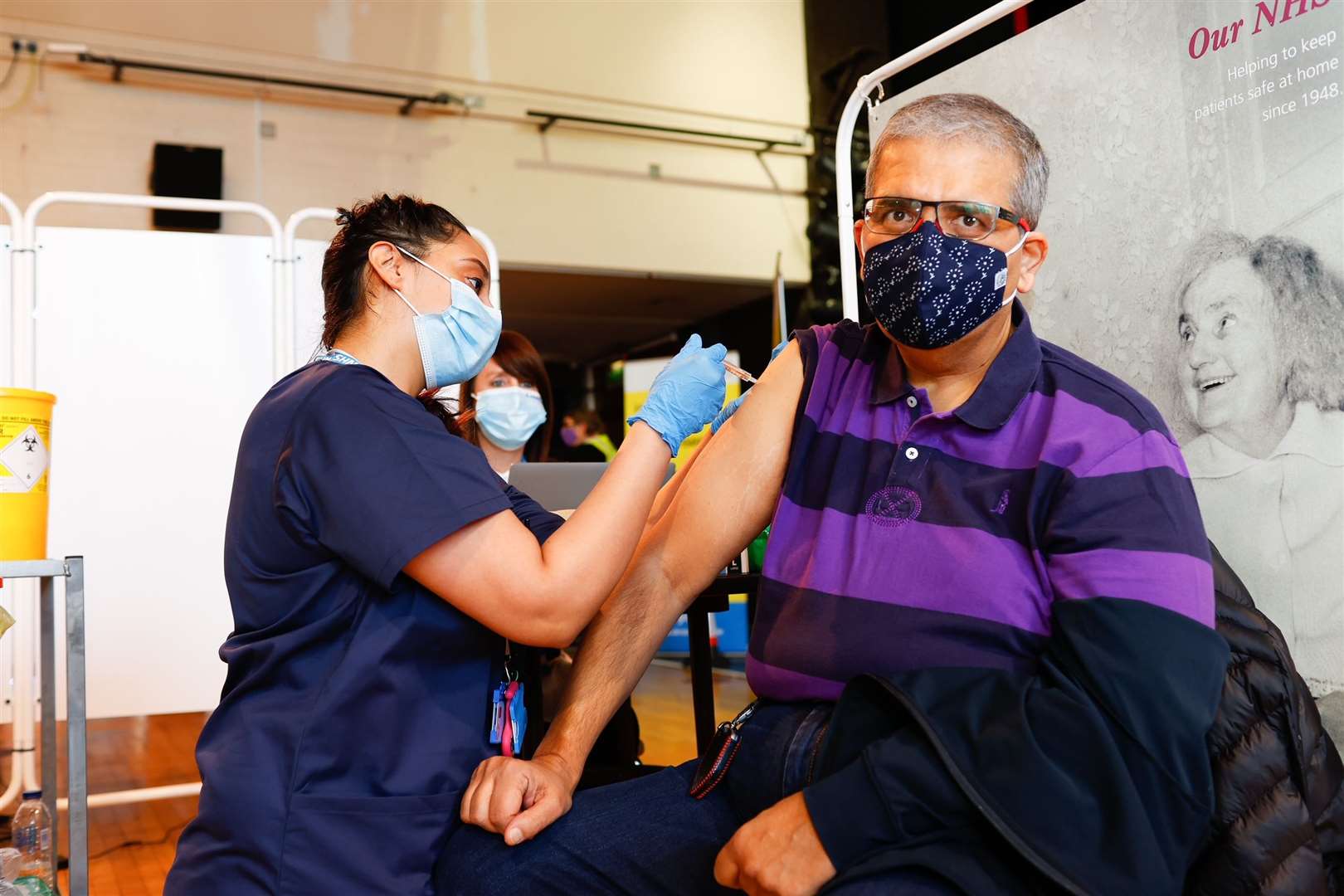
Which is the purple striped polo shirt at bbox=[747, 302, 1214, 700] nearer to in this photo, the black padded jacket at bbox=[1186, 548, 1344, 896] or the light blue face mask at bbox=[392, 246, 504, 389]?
the black padded jacket at bbox=[1186, 548, 1344, 896]

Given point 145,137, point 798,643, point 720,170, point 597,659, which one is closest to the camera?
point 798,643

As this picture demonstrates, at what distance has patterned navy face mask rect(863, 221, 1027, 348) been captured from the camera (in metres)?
1.27

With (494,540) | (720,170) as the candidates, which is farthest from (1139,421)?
(720,170)

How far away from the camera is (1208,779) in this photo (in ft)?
3.28

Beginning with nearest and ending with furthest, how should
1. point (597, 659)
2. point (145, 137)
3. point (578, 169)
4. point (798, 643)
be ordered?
1. point (798, 643)
2. point (597, 659)
3. point (145, 137)
4. point (578, 169)

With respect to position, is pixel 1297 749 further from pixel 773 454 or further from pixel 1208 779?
pixel 773 454

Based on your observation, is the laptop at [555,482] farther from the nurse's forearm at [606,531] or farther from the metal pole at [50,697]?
the nurse's forearm at [606,531]

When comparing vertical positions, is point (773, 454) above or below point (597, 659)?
above

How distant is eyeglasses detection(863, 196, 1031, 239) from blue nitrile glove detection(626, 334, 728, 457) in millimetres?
265

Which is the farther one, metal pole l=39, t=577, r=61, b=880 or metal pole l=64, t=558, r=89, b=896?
metal pole l=39, t=577, r=61, b=880

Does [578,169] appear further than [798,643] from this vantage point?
Yes

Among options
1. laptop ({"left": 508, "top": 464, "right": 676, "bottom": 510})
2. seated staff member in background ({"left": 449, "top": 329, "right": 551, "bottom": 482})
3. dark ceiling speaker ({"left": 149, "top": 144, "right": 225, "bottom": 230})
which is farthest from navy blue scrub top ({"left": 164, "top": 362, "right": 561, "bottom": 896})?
dark ceiling speaker ({"left": 149, "top": 144, "right": 225, "bottom": 230})

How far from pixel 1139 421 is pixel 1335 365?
48 cm

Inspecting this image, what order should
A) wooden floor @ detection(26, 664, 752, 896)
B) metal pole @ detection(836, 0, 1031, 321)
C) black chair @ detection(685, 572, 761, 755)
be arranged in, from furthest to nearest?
wooden floor @ detection(26, 664, 752, 896) → metal pole @ detection(836, 0, 1031, 321) → black chair @ detection(685, 572, 761, 755)
